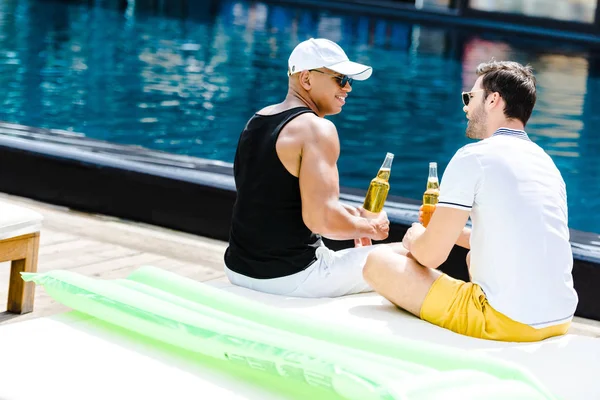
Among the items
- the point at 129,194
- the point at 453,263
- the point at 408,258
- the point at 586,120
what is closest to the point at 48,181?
the point at 129,194

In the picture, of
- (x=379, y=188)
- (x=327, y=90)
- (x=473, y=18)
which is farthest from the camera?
(x=473, y=18)

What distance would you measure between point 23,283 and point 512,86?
83.0 inches

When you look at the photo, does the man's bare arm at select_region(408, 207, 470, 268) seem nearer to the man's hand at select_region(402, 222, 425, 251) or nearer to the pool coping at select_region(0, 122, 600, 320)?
the man's hand at select_region(402, 222, 425, 251)

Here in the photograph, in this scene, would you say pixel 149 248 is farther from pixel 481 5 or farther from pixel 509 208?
pixel 481 5

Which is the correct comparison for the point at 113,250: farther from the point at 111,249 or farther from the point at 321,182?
the point at 321,182

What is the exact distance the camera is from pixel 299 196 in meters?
3.46

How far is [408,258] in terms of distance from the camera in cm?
337

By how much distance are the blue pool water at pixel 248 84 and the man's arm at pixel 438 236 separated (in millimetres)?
5317

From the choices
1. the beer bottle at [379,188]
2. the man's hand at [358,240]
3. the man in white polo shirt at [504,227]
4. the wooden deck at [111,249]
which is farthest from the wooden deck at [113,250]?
the man in white polo shirt at [504,227]

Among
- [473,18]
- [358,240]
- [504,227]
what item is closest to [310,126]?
[504,227]

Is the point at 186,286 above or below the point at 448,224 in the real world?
below

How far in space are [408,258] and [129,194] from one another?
2.73 metres

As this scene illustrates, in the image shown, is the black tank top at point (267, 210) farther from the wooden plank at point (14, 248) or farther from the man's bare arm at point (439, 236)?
the wooden plank at point (14, 248)

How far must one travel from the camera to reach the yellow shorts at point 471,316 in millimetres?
3105
